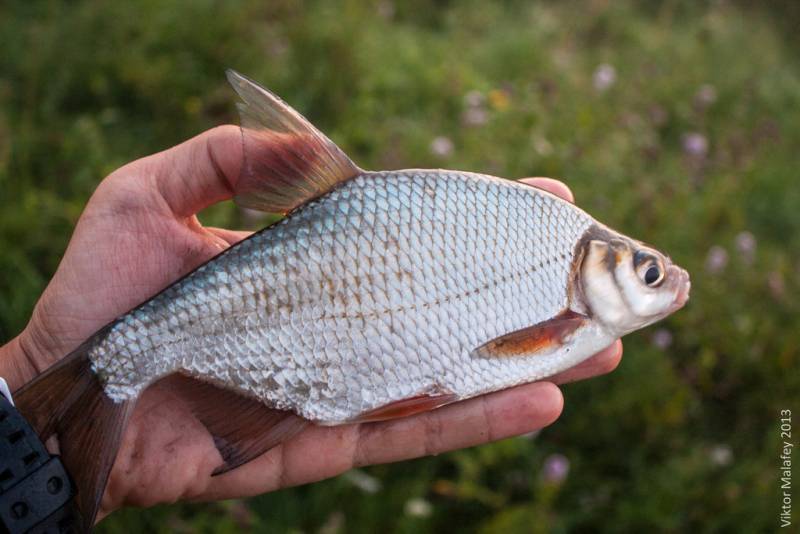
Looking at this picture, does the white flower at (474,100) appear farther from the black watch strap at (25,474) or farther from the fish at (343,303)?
the black watch strap at (25,474)

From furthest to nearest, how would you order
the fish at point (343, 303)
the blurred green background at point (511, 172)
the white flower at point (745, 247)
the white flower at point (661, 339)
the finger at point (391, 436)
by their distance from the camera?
the white flower at point (745, 247), the white flower at point (661, 339), the blurred green background at point (511, 172), the finger at point (391, 436), the fish at point (343, 303)

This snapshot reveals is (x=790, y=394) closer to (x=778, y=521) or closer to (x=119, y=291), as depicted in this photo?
(x=778, y=521)

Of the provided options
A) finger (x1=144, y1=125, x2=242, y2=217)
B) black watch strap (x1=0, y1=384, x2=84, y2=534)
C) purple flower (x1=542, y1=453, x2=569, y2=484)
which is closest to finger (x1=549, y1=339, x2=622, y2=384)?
purple flower (x1=542, y1=453, x2=569, y2=484)

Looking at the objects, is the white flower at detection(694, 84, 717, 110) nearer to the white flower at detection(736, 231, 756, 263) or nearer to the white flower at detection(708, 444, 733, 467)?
the white flower at detection(736, 231, 756, 263)

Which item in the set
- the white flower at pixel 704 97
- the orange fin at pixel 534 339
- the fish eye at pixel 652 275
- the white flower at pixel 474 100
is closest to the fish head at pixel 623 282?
the fish eye at pixel 652 275

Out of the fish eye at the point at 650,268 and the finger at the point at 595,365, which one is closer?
the fish eye at the point at 650,268

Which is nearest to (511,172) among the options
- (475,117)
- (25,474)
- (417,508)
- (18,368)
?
(475,117)
